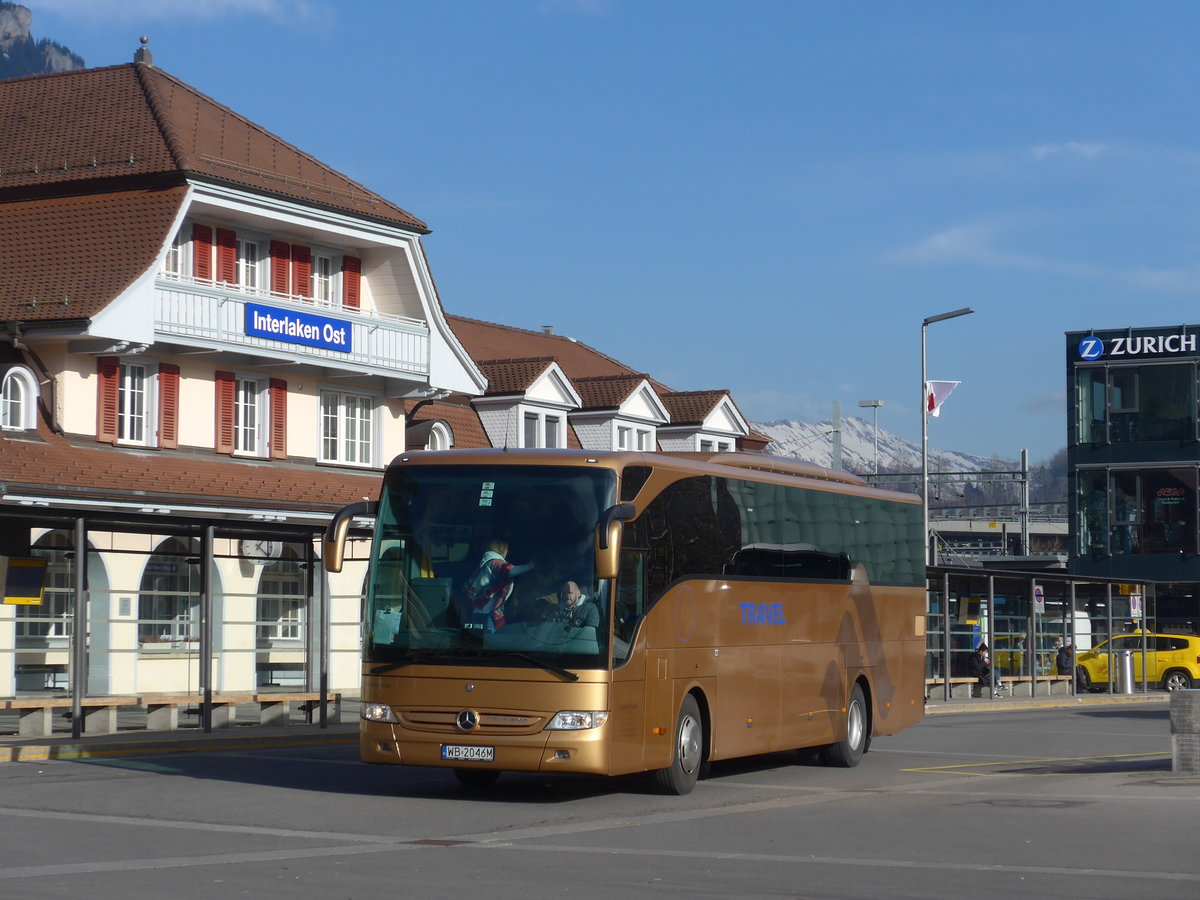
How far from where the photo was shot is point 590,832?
46.0 ft

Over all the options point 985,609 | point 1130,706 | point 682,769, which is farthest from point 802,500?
point 985,609

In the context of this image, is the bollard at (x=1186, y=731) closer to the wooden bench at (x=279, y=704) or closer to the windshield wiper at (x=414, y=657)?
the windshield wiper at (x=414, y=657)

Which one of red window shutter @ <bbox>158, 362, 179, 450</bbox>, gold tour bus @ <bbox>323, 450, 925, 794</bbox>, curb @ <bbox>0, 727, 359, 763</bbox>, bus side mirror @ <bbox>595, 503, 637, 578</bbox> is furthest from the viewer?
red window shutter @ <bbox>158, 362, 179, 450</bbox>

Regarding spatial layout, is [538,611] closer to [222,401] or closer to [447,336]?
[222,401]

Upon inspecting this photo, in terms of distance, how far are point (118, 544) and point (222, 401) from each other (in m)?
4.30

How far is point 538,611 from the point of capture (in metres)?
15.8

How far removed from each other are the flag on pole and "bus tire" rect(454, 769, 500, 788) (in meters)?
32.8

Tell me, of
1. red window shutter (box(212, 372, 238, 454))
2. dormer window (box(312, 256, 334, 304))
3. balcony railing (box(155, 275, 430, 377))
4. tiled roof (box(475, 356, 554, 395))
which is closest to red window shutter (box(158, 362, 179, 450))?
balcony railing (box(155, 275, 430, 377))

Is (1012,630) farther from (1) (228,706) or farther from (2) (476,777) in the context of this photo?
(2) (476,777)

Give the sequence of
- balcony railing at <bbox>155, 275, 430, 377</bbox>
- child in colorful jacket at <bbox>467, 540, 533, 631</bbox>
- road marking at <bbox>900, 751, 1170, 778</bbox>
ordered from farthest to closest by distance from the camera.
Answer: balcony railing at <bbox>155, 275, 430, 377</bbox>, road marking at <bbox>900, 751, 1170, 778</bbox>, child in colorful jacket at <bbox>467, 540, 533, 631</bbox>

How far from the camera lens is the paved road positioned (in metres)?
11.0

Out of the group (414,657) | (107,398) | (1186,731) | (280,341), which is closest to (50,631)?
(107,398)

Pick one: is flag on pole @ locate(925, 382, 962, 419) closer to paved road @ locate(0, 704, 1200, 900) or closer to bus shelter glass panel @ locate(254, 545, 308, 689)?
bus shelter glass panel @ locate(254, 545, 308, 689)

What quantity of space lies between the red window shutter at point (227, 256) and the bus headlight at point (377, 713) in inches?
880
